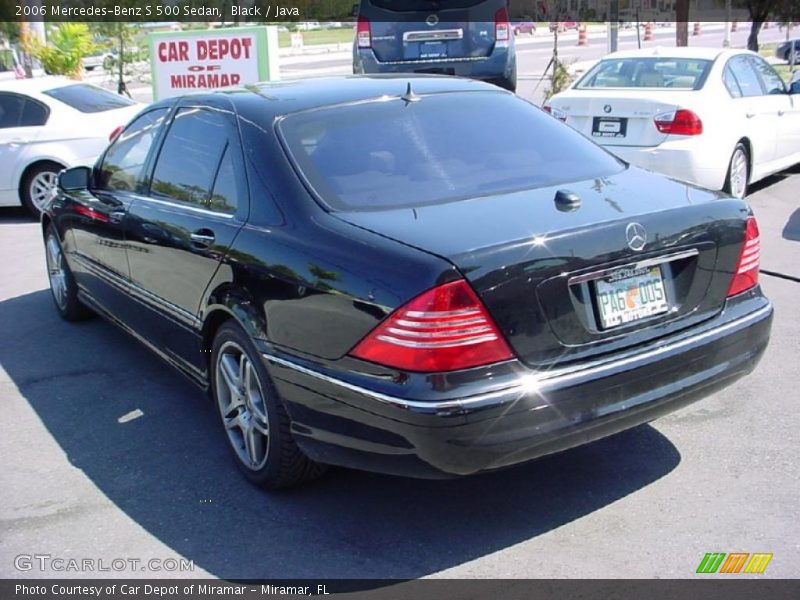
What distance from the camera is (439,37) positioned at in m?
12.2

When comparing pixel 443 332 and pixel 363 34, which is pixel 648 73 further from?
pixel 443 332

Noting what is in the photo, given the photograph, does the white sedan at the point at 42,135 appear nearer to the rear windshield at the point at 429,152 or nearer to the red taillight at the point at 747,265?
the rear windshield at the point at 429,152

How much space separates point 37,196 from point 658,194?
8262mm

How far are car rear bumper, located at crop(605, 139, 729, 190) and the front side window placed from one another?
13.8ft

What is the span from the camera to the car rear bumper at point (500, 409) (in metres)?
3.13

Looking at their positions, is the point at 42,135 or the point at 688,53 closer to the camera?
the point at 688,53

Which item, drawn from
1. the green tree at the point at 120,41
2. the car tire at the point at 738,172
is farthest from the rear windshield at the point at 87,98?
the green tree at the point at 120,41

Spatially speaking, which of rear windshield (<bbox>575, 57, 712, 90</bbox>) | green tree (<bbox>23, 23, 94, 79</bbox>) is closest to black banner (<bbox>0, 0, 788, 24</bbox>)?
green tree (<bbox>23, 23, 94, 79</bbox>)

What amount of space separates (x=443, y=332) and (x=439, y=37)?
31.8ft

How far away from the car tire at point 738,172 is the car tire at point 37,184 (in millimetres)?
6894

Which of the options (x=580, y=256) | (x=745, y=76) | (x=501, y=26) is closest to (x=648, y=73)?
(x=745, y=76)

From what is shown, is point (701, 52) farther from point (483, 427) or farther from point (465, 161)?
point (483, 427)

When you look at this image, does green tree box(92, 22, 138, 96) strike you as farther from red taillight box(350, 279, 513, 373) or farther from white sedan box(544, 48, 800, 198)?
red taillight box(350, 279, 513, 373)

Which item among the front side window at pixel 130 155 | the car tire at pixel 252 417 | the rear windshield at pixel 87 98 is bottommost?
the car tire at pixel 252 417
